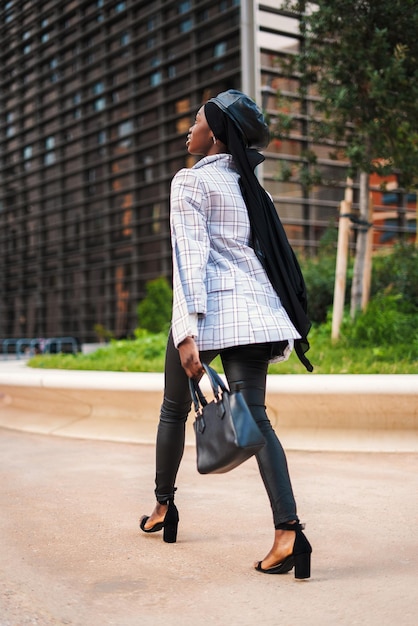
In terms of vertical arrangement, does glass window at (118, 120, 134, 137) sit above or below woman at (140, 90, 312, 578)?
above

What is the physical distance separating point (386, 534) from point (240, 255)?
4.54ft

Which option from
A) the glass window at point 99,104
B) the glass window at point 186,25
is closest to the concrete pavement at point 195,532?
the glass window at point 186,25

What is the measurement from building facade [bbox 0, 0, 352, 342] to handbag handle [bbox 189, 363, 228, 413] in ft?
70.0

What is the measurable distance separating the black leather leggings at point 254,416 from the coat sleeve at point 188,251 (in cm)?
23

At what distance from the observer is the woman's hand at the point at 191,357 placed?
2627mm

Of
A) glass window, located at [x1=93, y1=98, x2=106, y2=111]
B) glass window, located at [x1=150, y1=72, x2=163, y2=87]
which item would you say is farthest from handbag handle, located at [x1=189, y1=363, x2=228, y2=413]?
glass window, located at [x1=93, y1=98, x2=106, y2=111]

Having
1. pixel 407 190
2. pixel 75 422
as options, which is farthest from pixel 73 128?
pixel 75 422

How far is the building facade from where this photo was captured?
2730 cm

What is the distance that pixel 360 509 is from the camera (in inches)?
144

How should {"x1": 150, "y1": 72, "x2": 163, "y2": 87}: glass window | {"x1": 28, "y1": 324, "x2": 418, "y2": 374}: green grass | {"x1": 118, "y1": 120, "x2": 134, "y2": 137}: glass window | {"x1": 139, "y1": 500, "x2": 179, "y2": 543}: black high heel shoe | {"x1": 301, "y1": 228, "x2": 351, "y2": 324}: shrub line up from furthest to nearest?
{"x1": 118, "y1": 120, "x2": 134, "y2": 137}: glass window < {"x1": 150, "y1": 72, "x2": 163, "y2": 87}: glass window < {"x1": 301, "y1": 228, "x2": 351, "y2": 324}: shrub < {"x1": 28, "y1": 324, "x2": 418, "y2": 374}: green grass < {"x1": 139, "y1": 500, "x2": 179, "y2": 543}: black high heel shoe

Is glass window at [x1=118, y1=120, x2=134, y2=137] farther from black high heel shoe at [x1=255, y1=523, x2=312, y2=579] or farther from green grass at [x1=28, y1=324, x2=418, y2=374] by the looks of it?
black high heel shoe at [x1=255, y1=523, x2=312, y2=579]

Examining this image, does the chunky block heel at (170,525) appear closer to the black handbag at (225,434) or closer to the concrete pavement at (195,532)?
the concrete pavement at (195,532)

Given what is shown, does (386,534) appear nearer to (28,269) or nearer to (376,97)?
(376,97)

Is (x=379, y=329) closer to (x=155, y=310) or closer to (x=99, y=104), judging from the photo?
(x=155, y=310)
